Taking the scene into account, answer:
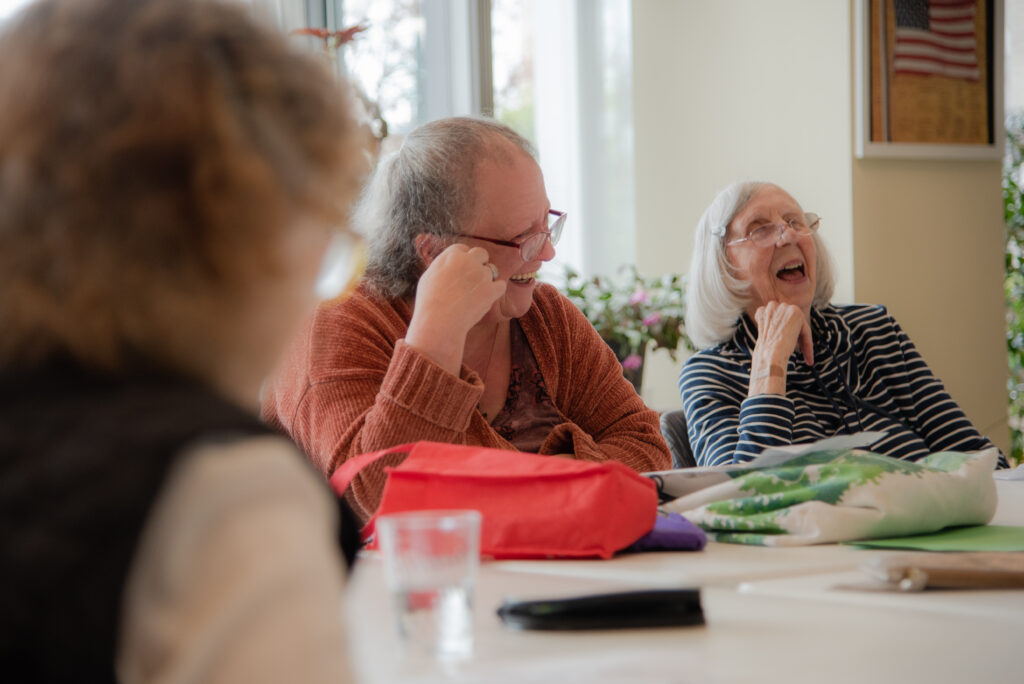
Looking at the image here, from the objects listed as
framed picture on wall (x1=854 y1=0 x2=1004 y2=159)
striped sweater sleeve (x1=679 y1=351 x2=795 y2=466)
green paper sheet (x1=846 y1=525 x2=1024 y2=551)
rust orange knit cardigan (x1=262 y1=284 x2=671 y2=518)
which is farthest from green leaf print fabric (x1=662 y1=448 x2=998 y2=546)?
framed picture on wall (x1=854 y1=0 x2=1004 y2=159)

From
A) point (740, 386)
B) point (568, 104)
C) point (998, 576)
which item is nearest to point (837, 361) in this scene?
point (740, 386)

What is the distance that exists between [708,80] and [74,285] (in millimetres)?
3742

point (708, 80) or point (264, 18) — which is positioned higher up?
point (708, 80)

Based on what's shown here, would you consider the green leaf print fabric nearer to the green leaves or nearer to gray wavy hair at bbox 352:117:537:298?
gray wavy hair at bbox 352:117:537:298

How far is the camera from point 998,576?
39.7 inches

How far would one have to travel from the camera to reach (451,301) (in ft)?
5.32

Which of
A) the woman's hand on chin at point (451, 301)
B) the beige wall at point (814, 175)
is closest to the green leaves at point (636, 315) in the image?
the beige wall at point (814, 175)

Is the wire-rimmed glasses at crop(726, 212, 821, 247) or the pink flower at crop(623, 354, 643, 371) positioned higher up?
the wire-rimmed glasses at crop(726, 212, 821, 247)

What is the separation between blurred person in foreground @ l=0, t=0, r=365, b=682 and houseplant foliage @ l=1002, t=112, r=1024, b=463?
13.3 ft

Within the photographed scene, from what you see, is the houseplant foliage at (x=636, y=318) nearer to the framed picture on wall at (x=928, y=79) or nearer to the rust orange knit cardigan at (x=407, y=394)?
the framed picture on wall at (x=928, y=79)

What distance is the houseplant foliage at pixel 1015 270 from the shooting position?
13.8ft

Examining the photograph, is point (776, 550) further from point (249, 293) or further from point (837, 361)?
point (837, 361)

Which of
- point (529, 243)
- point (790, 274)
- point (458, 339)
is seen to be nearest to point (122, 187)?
point (458, 339)

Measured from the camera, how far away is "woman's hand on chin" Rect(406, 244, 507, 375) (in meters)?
1.57
